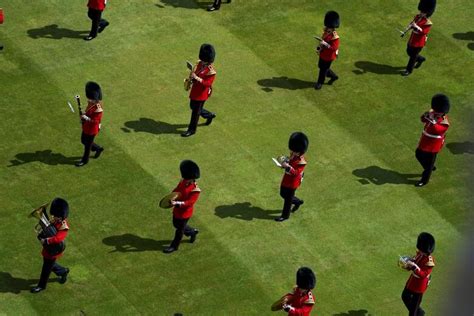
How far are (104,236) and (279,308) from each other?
225 inches

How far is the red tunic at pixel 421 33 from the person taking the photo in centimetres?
4556

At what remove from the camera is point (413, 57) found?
46.1 metres

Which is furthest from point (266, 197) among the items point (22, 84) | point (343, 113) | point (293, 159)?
point (22, 84)

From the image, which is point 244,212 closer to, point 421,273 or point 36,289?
point 421,273

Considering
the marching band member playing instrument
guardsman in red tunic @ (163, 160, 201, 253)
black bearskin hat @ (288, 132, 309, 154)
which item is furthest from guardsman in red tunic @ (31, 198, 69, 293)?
black bearskin hat @ (288, 132, 309, 154)

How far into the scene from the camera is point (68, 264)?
3784 centimetres

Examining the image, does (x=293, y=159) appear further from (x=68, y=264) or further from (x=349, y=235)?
(x=68, y=264)

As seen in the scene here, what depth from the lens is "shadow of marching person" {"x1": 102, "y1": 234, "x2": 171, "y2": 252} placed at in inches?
1519

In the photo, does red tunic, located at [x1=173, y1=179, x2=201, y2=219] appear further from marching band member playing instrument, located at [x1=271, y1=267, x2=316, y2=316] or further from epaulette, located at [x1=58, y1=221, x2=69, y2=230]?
marching band member playing instrument, located at [x1=271, y1=267, x2=316, y2=316]

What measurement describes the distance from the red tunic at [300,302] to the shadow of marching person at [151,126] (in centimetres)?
906

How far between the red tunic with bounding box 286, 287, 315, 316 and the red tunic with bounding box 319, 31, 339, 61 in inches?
439

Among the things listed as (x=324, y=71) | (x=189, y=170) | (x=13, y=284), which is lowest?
(x=13, y=284)

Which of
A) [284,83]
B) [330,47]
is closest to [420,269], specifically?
[330,47]

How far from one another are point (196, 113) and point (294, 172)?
178 inches
